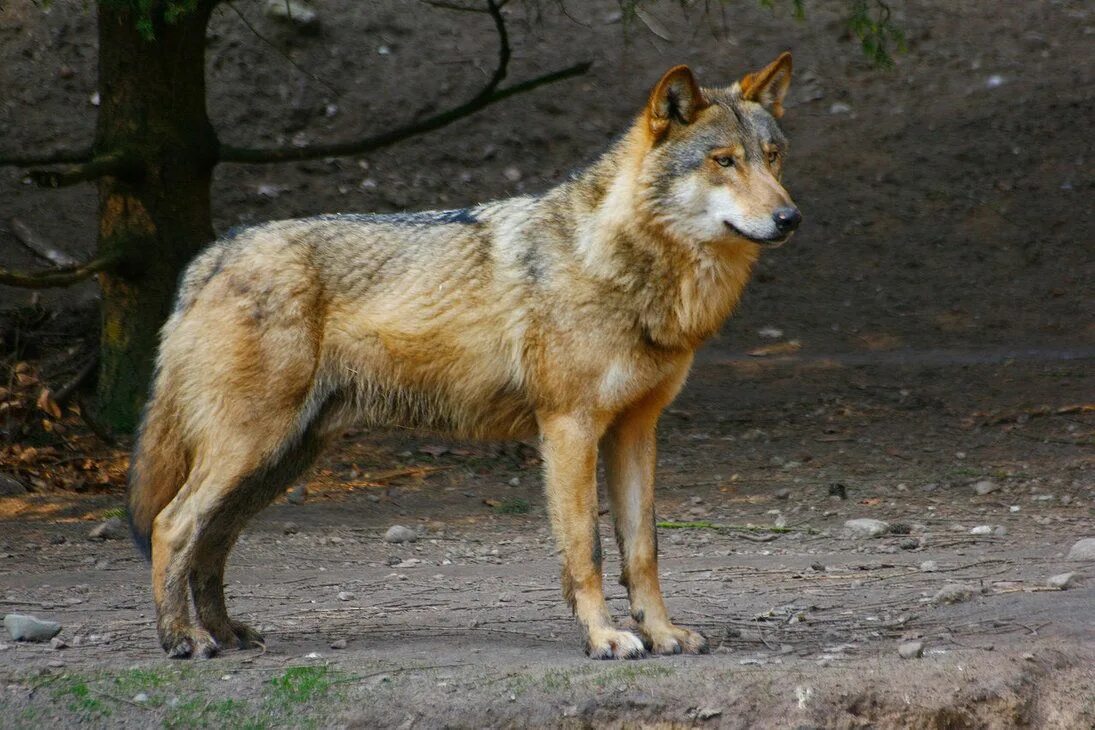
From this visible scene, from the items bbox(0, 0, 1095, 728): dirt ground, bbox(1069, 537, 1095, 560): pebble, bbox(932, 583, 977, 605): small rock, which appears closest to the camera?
bbox(0, 0, 1095, 728): dirt ground

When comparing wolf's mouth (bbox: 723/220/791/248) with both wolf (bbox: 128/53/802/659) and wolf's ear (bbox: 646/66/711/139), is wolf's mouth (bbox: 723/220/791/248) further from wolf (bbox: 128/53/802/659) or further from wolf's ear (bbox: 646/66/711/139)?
wolf's ear (bbox: 646/66/711/139)

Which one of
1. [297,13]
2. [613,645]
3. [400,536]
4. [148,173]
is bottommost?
[400,536]

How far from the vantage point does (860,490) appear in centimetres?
950

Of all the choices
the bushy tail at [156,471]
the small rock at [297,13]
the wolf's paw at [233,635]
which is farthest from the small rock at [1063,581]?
the small rock at [297,13]

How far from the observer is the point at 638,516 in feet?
19.0

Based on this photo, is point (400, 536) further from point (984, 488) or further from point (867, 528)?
point (984, 488)

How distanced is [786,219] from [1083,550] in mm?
3078

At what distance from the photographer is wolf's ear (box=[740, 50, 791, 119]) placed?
19.4ft

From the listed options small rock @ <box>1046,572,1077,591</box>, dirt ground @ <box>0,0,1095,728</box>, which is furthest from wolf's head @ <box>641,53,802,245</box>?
small rock @ <box>1046,572,1077,591</box>

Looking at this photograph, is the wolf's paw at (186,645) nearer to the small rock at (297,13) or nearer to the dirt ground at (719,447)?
the dirt ground at (719,447)

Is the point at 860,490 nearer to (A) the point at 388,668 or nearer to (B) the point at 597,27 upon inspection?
(A) the point at 388,668

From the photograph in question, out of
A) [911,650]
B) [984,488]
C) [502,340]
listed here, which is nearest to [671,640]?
[911,650]

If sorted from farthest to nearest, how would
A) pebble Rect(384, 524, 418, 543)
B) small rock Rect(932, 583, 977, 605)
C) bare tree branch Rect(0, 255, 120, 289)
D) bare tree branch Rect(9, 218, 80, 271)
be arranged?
bare tree branch Rect(9, 218, 80, 271), bare tree branch Rect(0, 255, 120, 289), pebble Rect(384, 524, 418, 543), small rock Rect(932, 583, 977, 605)

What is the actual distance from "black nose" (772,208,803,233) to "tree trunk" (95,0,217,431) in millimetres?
5688
